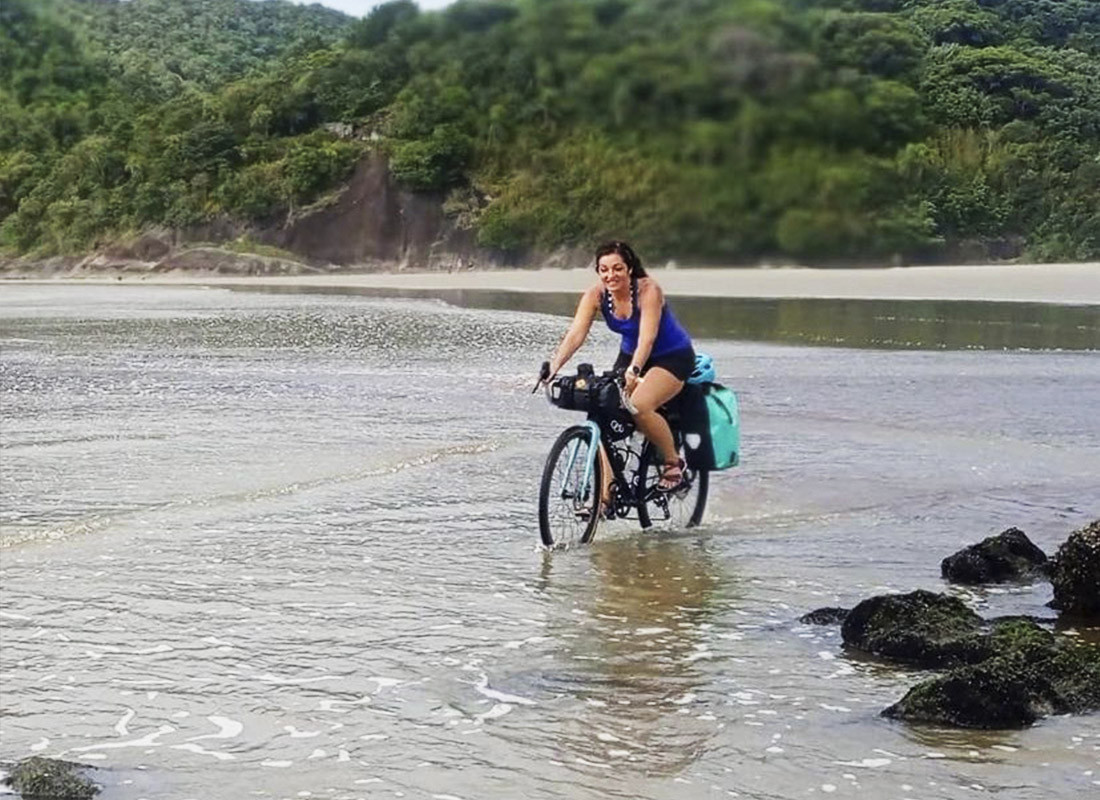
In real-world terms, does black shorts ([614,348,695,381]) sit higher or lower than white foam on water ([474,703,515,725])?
higher

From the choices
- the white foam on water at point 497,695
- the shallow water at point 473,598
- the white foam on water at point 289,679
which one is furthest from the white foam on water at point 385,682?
the white foam on water at point 497,695

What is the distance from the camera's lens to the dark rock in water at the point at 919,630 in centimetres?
452

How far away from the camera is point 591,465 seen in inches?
264

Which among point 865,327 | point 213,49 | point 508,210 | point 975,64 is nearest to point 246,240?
point 213,49

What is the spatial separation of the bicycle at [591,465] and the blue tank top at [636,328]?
19 cm

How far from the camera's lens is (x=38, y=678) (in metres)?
4.44

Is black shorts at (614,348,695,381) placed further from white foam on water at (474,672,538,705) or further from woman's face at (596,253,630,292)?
white foam on water at (474,672,538,705)

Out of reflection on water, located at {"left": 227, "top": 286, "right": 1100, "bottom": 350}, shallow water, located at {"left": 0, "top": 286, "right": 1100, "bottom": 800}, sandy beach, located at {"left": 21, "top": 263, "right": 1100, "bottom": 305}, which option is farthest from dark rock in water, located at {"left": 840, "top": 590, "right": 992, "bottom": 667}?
sandy beach, located at {"left": 21, "top": 263, "right": 1100, "bottom": 305}

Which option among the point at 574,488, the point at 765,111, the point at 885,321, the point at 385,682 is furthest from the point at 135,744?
the point at 885,321

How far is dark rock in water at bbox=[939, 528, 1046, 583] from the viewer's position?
5848 mm

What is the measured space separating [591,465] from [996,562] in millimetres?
1843

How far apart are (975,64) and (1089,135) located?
370 inches

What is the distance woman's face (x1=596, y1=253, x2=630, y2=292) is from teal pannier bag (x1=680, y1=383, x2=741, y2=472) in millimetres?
798

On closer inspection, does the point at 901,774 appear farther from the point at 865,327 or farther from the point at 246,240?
the point at 246,240
